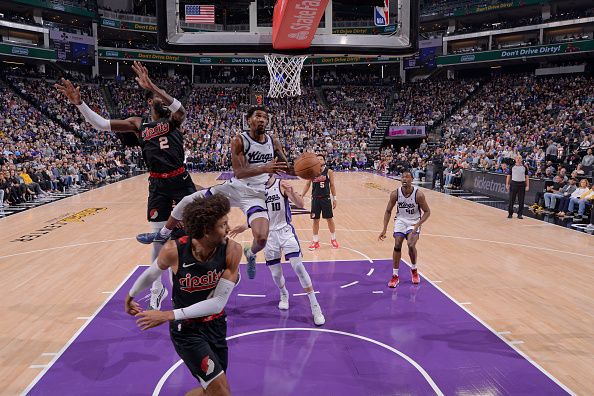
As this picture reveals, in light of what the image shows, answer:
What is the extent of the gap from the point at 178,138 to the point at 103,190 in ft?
52.7

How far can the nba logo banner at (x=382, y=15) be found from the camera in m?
8.47

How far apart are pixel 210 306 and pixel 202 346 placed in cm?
27

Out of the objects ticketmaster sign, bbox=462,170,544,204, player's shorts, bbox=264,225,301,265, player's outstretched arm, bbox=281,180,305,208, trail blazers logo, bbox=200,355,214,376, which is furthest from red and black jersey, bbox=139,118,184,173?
ticketmaster sign, bbox=462,170,544,204

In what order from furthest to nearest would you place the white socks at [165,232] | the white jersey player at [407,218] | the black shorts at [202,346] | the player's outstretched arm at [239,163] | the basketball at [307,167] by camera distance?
the white jersey player at [407,218]
the white socks at [165,232]
the player's outstretched arm at [239,163]
the basketball at [307,167]
the black shorts at [202,346]

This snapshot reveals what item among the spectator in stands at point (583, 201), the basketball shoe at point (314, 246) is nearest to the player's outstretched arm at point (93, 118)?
the basketball shoe at point (314, 246)

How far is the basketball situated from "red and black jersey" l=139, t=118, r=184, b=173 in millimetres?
1501

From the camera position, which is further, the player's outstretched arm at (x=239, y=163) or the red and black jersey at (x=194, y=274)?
the player's outstretched arm at (x=239, y=163)

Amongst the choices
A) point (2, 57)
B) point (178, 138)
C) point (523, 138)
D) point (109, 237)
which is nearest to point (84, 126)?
point (2, 57)

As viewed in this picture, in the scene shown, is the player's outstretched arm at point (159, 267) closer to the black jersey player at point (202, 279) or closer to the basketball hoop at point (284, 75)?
the black jersey player at point (202, 279)

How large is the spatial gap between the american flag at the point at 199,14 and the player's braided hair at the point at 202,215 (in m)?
5.73

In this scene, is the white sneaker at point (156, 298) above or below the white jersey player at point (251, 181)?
below

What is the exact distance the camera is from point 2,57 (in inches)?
1346

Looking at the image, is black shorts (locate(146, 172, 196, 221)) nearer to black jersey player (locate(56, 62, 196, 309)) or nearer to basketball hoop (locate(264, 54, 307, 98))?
black jersey player (locate(56, 62, 196, 309))

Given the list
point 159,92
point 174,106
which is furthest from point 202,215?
point 174,106
